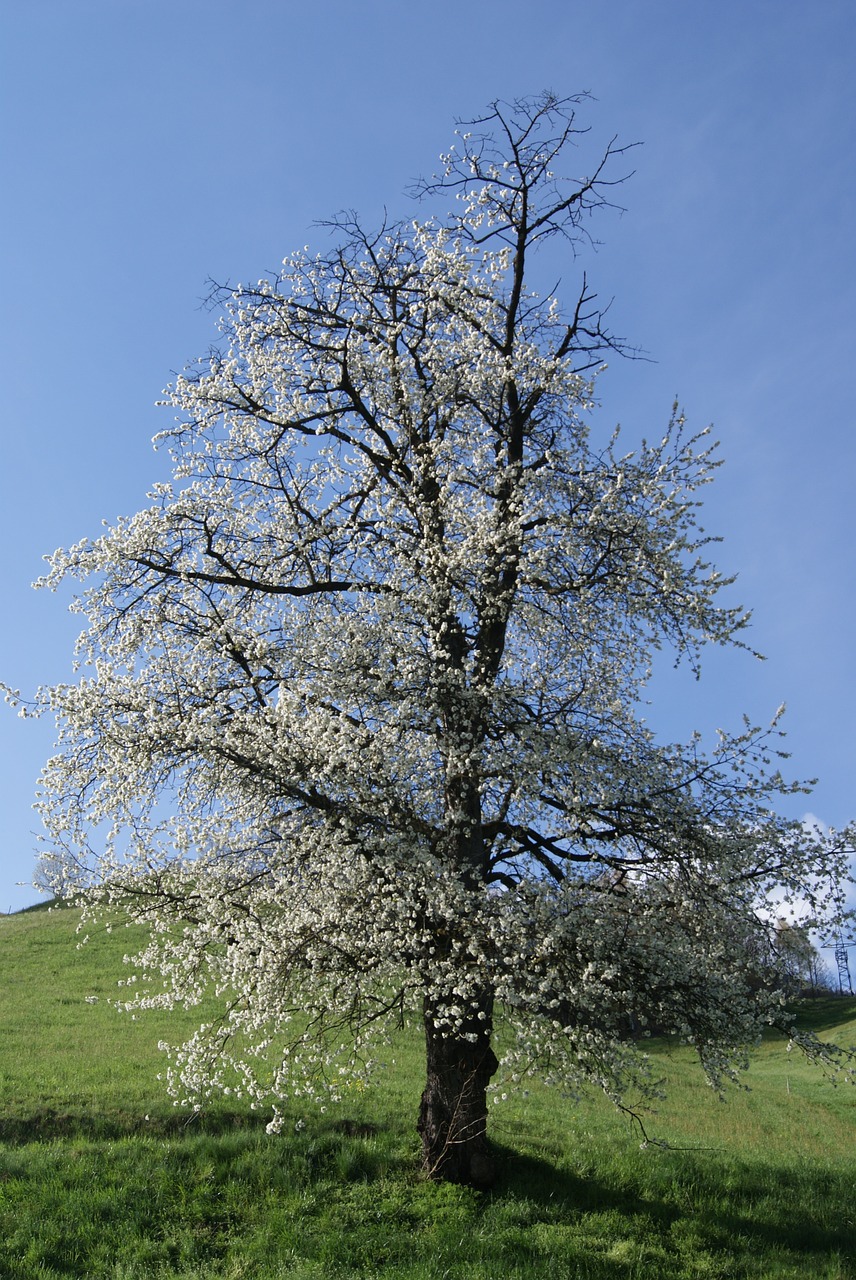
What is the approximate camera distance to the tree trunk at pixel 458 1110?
43.9 feet

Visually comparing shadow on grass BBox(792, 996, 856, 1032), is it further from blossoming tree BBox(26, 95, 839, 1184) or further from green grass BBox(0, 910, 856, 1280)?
blossoming tree BBox(26, 95, 839, 1184)

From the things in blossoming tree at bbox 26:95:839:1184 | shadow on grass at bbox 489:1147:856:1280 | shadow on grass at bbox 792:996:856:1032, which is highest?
blossoming tree at bbox 26:95:839:1184

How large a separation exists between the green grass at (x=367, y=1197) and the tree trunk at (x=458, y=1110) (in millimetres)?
395

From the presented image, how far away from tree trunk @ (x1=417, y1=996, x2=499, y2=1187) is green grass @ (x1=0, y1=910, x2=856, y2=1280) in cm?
40

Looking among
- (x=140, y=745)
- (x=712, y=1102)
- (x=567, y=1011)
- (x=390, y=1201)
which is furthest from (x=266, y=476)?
(x=712, y=1102)

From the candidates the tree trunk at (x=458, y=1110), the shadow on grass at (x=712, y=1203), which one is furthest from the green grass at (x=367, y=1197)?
the tree trunk at (x=458, y=1110)

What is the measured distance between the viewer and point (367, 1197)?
1305cm

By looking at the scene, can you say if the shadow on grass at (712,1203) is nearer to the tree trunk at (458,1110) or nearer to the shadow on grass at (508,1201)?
the shadow on grass at (508,1201)

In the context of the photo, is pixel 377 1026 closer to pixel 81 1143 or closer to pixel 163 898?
pixel 163 898

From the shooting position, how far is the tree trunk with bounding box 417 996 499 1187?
13383 millimetres

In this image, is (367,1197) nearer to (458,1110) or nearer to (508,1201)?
(458,1110)

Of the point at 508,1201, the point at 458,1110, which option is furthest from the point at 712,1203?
the point at 458,1110

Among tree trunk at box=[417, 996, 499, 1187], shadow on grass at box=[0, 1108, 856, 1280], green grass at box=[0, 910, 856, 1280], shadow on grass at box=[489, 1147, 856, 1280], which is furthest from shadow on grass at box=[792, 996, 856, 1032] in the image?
tree trunk at box=[417, 996, 499, 1187]

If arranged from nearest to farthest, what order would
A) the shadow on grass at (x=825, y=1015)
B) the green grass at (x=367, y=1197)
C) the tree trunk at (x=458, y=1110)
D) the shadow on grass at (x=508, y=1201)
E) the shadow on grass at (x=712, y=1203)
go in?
the green grass at (x=367, y=1197)
the shadow on grass at (x=508, y=1201)
the shadow on grass at (x=712, y=1203)
the tree trunk at (x=458, y=1110)
the shadow on grass at (x=825, y=1015)
